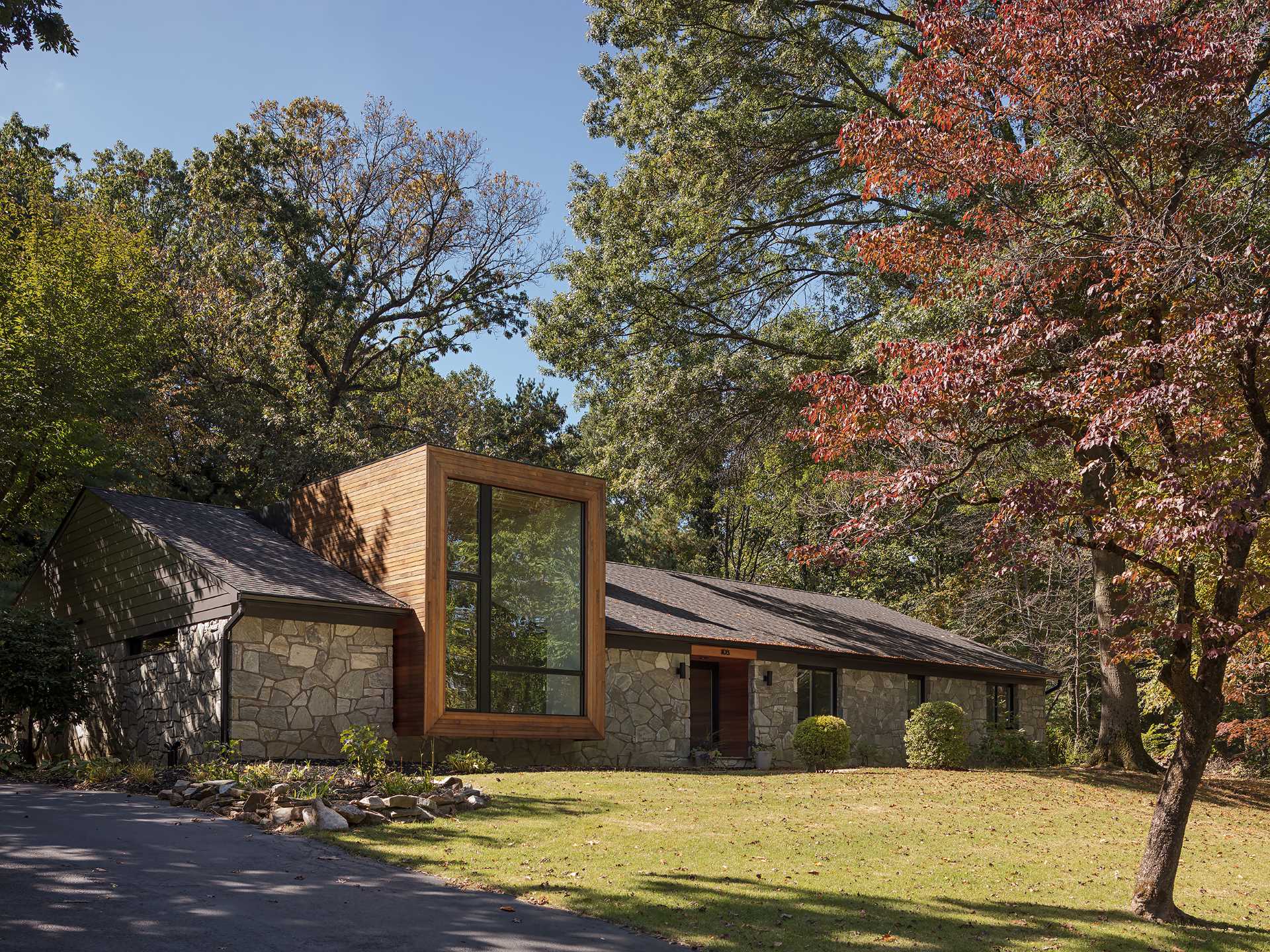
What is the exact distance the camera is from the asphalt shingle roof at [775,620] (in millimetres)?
19312

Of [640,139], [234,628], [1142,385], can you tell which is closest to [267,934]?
[1142,385]

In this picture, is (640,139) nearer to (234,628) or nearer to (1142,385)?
(234,628)

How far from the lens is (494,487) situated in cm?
1582

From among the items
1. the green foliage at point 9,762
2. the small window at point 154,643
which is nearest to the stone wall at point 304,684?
the small window at point 154,643

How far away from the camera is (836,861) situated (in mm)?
8977

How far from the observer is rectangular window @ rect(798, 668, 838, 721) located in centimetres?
2103

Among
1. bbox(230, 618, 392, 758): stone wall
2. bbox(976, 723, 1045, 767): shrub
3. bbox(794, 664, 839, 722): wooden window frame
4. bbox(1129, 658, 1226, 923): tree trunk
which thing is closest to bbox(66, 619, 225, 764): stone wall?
bbox(230, 618, 392, 758): stone wall

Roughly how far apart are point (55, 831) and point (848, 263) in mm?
16754

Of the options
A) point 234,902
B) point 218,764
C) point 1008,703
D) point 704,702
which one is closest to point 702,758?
point 704,702

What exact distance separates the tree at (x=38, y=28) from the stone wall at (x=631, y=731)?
10024mm

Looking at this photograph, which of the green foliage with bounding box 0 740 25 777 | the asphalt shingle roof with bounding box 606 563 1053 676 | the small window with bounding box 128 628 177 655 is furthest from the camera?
the asphalt shingle roof with bounding box 606 563 1053 676

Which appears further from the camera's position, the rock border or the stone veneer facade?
the stone veneer facade

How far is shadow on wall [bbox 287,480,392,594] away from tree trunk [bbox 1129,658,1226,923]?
1087 centimetres

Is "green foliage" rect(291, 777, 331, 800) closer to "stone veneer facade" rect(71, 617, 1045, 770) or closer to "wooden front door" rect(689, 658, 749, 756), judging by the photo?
"stone veneer facade" rect(71, 617, 1045, 770)
